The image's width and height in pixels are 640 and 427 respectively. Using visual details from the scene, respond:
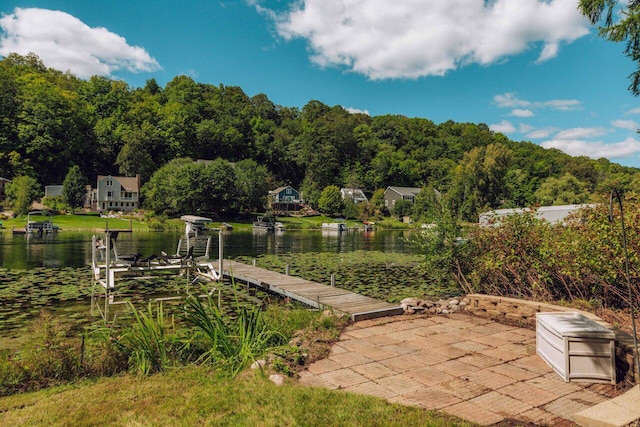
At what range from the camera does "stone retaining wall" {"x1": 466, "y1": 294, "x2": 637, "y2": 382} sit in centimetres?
521

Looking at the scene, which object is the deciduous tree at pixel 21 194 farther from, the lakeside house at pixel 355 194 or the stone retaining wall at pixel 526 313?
the stone retaining wall at pixel 526 313

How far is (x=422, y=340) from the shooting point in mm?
7016

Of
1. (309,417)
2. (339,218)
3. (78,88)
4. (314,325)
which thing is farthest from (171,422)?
(78,88)

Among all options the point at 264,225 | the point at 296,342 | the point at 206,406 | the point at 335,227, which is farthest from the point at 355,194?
the point at 206,406

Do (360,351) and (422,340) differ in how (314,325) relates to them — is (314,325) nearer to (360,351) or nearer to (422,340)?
(360,351)

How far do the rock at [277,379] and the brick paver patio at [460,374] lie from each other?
0.27m

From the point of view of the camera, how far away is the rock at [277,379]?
508 cm

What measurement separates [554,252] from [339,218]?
75.2m

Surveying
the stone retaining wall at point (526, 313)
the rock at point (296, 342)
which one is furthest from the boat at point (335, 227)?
the rock at point (296, 342)

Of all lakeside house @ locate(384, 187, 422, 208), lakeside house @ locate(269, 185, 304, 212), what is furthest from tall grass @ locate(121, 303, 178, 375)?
lakeside house @ locate(384, 187, 422, 208)

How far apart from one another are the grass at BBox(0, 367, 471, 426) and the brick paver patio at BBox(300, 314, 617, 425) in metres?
0.47

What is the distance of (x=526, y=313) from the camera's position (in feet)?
25.9

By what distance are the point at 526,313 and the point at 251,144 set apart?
10853 cm

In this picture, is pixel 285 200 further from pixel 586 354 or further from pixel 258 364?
pixel 586 354
